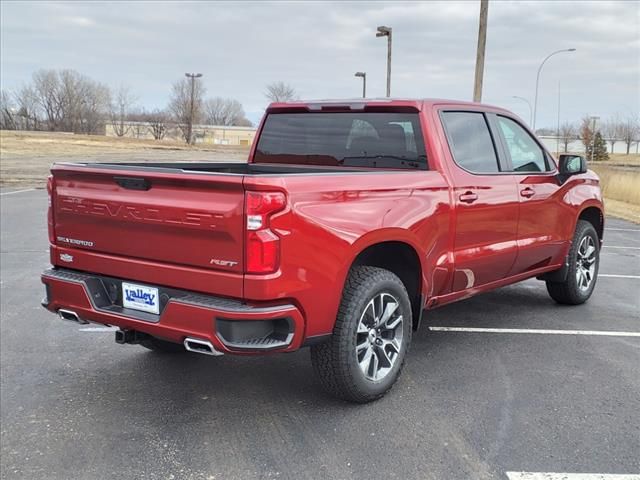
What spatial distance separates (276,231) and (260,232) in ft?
0.28

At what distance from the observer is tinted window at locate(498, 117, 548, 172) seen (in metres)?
5.30

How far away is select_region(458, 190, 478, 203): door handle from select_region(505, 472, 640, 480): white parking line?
1967 millimetres

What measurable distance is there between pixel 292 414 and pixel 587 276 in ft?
13.0

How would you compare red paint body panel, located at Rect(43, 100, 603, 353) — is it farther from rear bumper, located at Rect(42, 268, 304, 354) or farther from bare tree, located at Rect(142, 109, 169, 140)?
bare tree, located at Rect(142, 109, 169, 140)

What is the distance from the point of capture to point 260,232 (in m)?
3.14

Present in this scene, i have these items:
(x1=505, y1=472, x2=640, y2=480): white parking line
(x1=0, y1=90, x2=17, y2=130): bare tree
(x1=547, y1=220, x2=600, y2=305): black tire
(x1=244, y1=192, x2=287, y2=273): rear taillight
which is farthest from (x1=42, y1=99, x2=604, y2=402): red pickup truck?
(x1=0, y1=90, x2=17, y2=130): bare tree

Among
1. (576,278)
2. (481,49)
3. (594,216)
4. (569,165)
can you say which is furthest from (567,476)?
(481,49)

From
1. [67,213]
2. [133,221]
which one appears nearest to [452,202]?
[133,221]

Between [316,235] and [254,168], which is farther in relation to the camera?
[254,168]

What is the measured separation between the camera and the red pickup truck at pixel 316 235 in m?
→ 3.23

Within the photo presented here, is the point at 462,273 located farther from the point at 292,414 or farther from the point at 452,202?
the point at 292,414

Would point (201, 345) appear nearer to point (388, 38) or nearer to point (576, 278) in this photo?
point (576, 278)

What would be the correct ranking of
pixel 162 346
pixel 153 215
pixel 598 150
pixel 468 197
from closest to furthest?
pixel 153 215 → pixel 468 197 → pixel 162 346 → pixel 598 150

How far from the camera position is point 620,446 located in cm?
344
